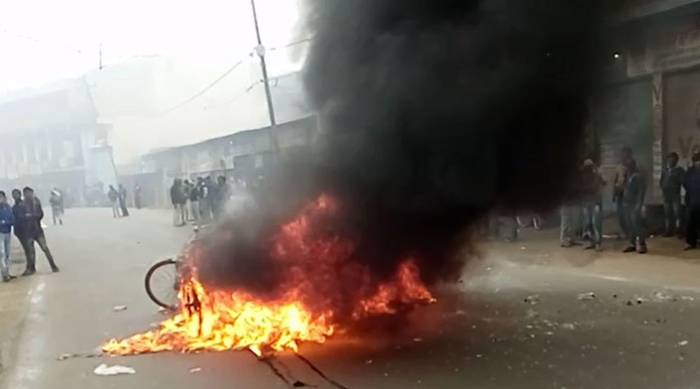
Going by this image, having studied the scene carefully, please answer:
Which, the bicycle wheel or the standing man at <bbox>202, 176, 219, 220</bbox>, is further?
the standing man at <bbox>202, 176, 219, 220</bbox>

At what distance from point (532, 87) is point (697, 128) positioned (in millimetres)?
8065

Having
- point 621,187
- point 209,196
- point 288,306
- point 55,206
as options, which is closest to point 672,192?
point 621,187

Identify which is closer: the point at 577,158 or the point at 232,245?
the point at 232,245

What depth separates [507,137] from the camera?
289 inches

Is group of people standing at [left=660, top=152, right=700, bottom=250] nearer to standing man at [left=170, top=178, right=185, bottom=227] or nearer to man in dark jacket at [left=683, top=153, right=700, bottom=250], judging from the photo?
man in dark jacket at [left=683, top=153, right=700, bottom=250]

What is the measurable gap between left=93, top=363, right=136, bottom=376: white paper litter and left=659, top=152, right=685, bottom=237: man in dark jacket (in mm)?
9933

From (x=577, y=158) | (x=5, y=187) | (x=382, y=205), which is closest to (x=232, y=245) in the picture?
(x=382, y=205)

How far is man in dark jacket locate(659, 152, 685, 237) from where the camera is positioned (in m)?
12.8

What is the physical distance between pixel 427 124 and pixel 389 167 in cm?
54

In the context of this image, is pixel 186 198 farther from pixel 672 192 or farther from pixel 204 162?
pixel 672 192

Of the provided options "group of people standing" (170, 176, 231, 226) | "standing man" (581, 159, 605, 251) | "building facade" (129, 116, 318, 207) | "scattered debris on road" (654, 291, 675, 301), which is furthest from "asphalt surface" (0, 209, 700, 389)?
"group of people standing" (170, 176, 231, 226)

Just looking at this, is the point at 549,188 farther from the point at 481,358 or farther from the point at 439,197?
the point at 481,358

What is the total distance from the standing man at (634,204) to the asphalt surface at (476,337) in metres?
0.35

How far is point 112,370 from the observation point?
21.4 ft
